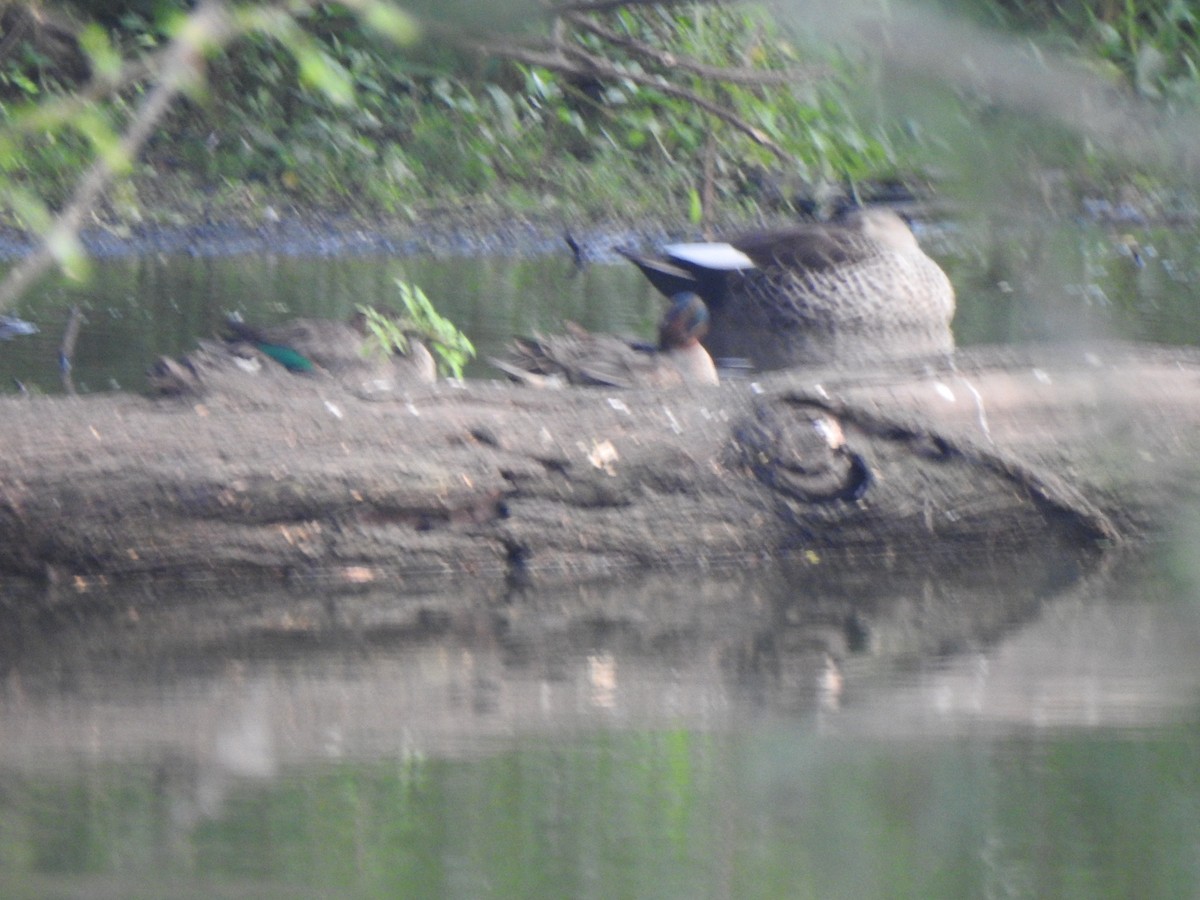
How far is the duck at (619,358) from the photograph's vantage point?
571 cm

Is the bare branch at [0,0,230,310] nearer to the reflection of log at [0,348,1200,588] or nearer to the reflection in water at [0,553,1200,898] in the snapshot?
the reflection in water at [0,553,1200,898]

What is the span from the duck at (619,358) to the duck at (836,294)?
4.36ft

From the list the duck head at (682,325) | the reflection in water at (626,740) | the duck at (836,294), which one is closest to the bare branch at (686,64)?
the reflection in water at (626,740)

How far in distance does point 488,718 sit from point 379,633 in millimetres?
761

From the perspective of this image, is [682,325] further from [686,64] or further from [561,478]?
[686,64]

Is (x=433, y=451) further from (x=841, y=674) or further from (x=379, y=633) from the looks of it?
(x=841, y=674)

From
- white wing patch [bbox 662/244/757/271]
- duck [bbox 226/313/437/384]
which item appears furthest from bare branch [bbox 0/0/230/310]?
white wing patch [bbox 662/244/757/271]

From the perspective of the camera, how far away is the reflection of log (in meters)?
4.39

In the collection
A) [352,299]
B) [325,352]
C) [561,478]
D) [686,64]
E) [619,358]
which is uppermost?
[352,299]

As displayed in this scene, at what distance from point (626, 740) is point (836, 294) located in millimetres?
4618

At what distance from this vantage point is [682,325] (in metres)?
6.30

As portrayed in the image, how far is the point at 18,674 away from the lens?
3789 mm

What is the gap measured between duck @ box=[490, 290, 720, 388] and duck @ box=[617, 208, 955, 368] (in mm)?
1328

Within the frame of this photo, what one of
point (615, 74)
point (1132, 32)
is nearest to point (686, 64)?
point (615, 74)
